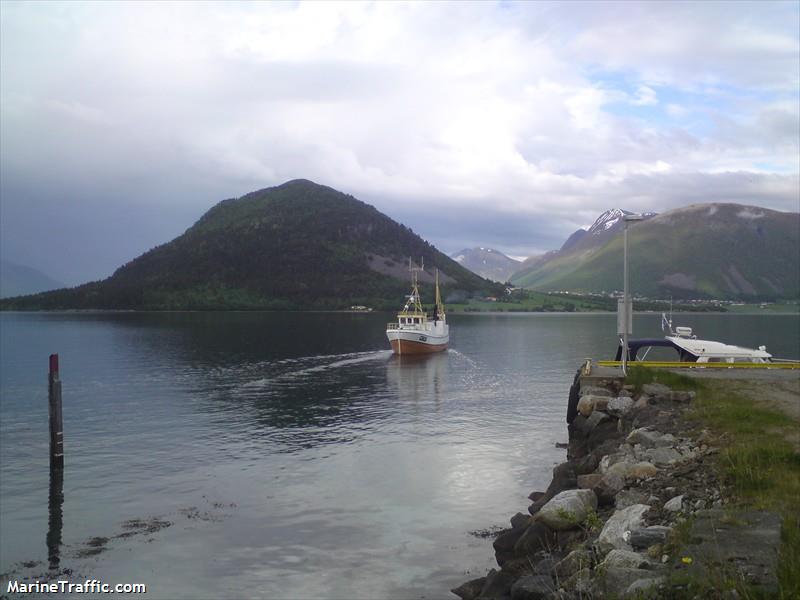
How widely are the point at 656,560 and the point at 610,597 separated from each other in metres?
1.80

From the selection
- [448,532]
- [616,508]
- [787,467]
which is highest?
[787,467]

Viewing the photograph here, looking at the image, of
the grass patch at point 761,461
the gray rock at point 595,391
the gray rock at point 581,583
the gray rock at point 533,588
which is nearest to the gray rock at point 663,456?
the grass patch at point 761,461

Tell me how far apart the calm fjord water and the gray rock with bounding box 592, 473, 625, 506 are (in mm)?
3594

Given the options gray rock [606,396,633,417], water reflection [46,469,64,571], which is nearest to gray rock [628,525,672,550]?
gray rock [606,396,633,417]

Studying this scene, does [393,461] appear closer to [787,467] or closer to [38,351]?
[787,467]

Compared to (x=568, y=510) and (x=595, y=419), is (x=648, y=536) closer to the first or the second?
(x=568, y=510)

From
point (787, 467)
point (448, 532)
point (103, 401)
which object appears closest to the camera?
point (787, 467)

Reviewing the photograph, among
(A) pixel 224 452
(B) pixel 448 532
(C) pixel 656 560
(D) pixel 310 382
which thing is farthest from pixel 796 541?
(D) pixel 310 382

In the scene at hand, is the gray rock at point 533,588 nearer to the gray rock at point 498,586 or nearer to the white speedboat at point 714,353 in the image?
the gray rock at point 498,586

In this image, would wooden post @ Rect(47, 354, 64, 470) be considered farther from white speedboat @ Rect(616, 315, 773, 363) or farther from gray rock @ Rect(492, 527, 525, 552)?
white speedboat @ Rect(616, 315, 773, 363)

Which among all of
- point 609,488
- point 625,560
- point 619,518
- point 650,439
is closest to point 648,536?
point 625,560

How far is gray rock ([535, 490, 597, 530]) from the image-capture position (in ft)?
50.4

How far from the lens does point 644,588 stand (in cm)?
880

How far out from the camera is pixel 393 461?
29250mm
